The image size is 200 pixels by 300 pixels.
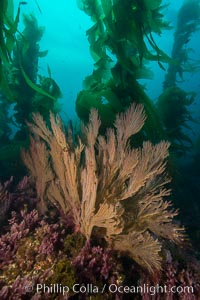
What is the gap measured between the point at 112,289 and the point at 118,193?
2.78 ft

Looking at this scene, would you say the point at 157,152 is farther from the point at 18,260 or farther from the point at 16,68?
the point at 16,68

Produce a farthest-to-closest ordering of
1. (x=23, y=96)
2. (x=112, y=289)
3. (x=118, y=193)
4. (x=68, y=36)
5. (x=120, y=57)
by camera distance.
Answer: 1. (x=68, y=36)
2. (x=23, y=96)
3. (x=120, y=57)
4. (x=118, y=193)
5. (x=112, y=289)

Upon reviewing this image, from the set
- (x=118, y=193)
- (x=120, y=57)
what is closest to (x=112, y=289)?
(x=118, y=193)

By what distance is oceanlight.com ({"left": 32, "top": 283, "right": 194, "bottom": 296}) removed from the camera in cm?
194

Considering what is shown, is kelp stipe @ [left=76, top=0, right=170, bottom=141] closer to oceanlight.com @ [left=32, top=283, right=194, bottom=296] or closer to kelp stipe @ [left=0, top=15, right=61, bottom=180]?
kelp stipe @ [left=0, top=15, right=61, bottom=180]

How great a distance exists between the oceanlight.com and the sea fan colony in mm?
172

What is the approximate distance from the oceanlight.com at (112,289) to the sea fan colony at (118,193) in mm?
172

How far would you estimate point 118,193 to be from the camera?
254 centimetres

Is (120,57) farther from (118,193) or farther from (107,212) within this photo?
(107,212)

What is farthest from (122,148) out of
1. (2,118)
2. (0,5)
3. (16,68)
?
(2,118)

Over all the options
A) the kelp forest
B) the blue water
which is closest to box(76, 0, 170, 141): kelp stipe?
the kelp forest

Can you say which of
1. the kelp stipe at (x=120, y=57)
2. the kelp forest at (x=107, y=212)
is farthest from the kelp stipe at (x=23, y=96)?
the kelp forest at (x=107, y=212)

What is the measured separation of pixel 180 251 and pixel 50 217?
146 centimetres

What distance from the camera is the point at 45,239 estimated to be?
7.77 feet
